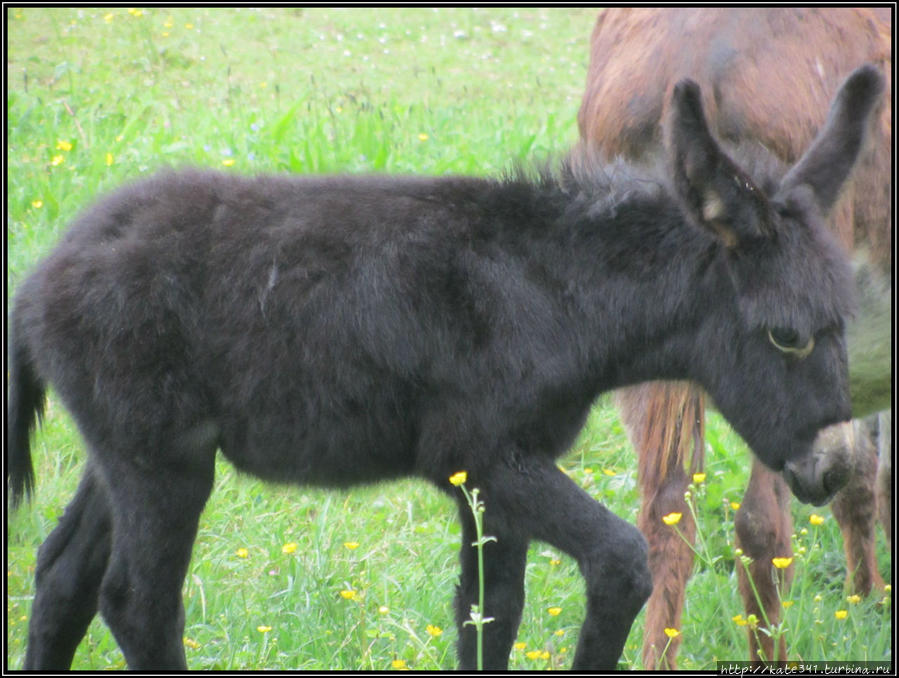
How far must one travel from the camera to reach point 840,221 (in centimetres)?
367

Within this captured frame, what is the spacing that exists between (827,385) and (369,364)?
122 centimetres

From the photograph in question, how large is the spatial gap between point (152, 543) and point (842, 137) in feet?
7.18

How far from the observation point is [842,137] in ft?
10.8

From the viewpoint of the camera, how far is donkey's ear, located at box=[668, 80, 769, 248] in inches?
116

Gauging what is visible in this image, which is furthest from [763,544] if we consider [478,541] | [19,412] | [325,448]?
[19,412]

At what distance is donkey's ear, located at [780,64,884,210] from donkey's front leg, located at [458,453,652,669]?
1053 millimetres

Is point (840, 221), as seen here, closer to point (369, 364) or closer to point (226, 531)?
point (369, 364)

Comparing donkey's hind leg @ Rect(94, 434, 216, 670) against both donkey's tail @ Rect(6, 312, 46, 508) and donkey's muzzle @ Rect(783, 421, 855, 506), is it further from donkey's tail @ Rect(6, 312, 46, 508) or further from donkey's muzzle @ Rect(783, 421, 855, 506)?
donkey's muzzle @ Rect(783, 421, 855, 506)

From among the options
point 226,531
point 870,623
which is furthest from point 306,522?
point 870,623

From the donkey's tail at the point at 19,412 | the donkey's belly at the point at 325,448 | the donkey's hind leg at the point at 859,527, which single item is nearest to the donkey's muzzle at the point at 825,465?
the donkey's belly at the point at 325,448

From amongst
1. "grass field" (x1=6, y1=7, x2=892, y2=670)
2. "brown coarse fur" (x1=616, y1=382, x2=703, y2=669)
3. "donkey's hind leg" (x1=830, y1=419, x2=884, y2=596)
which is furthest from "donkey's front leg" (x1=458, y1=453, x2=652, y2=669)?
"donkey's hind leg" (x1=830, y1=419, x2=884, y2=596)

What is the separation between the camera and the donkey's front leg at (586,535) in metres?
3.00

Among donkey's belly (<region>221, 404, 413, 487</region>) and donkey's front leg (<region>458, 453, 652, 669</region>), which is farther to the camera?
donkey's belly (<region>221, 404, 413, 487</region>)

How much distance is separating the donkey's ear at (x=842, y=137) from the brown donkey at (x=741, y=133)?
0.92 ft
